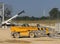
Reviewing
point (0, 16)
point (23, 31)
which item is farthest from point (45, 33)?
point (0, 16)

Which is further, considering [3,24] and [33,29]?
[3,24]

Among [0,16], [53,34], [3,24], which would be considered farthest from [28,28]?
[0,16]

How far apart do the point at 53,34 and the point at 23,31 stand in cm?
441

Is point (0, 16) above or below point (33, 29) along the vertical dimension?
above

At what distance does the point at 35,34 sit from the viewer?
32.4m

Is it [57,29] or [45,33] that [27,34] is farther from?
[57,29]

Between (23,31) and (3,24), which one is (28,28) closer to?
(23,31)

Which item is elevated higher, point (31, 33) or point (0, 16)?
point (0, 16)

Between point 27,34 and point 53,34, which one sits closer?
point 27,34

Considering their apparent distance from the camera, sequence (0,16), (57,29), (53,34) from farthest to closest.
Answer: (0,16) < (57,29) < (53,34)

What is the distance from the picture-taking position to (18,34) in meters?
31.9

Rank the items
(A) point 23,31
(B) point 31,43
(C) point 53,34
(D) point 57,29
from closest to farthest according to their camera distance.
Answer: (B) point 31,43
(A) point 23,31
(C) point 53,34
(D) point 57,29

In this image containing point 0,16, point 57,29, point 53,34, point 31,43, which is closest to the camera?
point 31,43

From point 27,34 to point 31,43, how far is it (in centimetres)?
725
